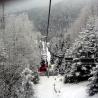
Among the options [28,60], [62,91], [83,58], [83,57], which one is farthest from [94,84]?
[28,60]

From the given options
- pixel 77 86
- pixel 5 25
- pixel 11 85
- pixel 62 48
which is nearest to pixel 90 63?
pixel 77 86

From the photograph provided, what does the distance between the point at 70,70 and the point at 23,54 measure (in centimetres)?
641

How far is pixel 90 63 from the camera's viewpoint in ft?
67.0

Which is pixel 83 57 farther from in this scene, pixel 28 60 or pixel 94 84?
pixel 28 60

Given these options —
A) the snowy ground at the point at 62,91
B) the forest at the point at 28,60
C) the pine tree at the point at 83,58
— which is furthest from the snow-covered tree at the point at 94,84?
the pine tree at the point at 83,58

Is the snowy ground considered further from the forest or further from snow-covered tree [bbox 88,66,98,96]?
snow-covered tree [bbox 88,66,98,96]

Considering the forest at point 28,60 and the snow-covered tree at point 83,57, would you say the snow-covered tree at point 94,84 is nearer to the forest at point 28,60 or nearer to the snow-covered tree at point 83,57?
the forest at point 28,60

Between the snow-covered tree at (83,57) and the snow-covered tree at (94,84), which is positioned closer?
the snow-covered tree at (94,84)

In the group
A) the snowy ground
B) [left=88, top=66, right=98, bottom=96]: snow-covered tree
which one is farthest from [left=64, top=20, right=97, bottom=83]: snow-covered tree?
[left=88, top=66, right=98, bottom=96]: snow-covered tree

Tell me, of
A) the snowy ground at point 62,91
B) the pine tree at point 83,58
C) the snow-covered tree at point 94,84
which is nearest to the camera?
the snow-covered tree at point 94,84

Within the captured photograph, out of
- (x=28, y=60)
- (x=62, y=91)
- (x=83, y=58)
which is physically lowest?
(x=62, y=91)

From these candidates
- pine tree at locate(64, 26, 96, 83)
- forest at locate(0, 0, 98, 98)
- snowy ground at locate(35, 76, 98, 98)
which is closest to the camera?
forest at locate(0, 0, 98, 98)

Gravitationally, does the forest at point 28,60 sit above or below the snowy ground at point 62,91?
above

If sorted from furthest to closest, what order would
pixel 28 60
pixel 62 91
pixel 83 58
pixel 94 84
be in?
pixel 28 60
pixel 62 91
pixel 83 58
pixel 94 84
